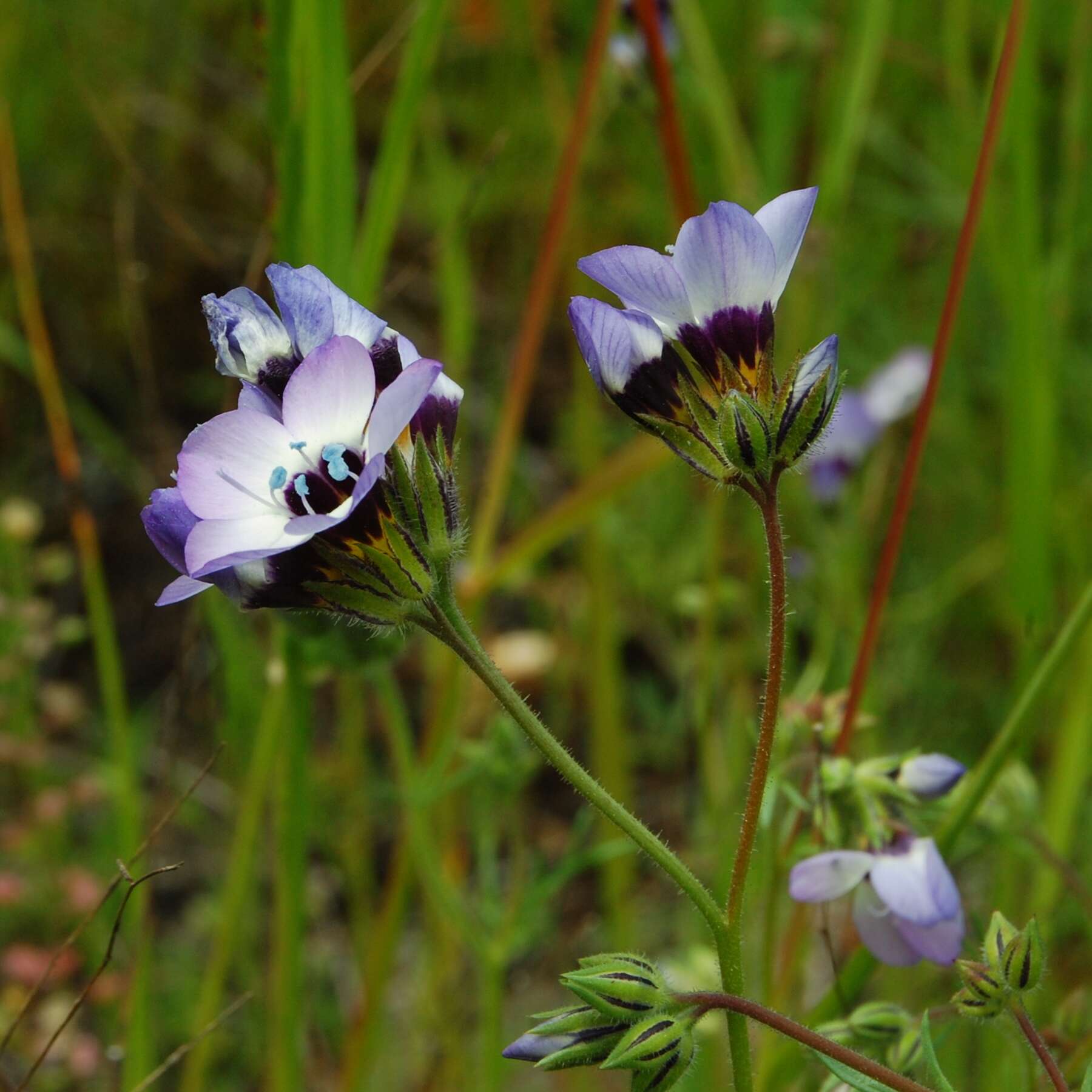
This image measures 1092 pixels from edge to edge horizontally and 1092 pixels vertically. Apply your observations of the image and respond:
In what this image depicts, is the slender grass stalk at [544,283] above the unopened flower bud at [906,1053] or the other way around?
above

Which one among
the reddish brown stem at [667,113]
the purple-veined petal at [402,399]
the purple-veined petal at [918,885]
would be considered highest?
the reddish brown stem at [667,113]

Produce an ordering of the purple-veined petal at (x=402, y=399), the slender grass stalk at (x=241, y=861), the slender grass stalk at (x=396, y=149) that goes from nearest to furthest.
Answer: the purple-veined petal at (x=402, y=399), the slender grass stalk at (x=396, y=149), the slender grass stalk at (x=241, y=861)

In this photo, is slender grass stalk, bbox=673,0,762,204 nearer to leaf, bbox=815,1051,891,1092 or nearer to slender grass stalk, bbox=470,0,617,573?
slender grass stalk, bbox=470,0,617,573

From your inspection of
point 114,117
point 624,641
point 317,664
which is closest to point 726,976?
point 317,664

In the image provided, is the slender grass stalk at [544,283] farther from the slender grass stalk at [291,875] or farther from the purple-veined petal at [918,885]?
the purple-veined petal at [918,885]

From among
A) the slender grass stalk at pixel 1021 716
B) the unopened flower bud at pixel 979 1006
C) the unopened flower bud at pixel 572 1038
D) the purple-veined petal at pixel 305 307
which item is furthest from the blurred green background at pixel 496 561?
the purple-veined petal at pixel 305 307

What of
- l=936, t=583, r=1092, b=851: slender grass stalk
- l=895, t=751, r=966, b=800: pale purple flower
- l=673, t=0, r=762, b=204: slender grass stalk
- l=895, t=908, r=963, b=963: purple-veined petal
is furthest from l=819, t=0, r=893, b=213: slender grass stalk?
l=895, t=908, r=963, b=963: purple-veined petal

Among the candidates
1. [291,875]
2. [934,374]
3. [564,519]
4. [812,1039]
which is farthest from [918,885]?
[564,519]
